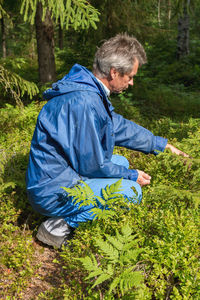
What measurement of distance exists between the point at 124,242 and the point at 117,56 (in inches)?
79.5

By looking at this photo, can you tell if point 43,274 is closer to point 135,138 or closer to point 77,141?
point 77,141

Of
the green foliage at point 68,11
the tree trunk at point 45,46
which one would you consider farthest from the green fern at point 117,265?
the tree trunk at point 45,46

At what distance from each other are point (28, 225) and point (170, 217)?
1860mm

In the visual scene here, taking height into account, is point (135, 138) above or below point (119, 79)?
below

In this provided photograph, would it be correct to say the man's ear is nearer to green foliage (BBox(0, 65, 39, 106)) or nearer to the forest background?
the forest background

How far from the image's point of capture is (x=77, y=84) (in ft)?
9.64

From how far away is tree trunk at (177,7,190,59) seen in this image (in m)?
13.7

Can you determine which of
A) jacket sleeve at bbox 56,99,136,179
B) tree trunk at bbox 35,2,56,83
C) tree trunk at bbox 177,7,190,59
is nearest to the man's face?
jacket sleeve at bbox 56,99,136,179

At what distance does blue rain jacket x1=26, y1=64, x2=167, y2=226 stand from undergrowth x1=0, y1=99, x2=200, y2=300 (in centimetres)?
28

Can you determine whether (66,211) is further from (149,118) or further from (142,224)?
(149,118)

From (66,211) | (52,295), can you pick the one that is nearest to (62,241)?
(66,211)

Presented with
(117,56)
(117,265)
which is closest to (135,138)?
(117,56)

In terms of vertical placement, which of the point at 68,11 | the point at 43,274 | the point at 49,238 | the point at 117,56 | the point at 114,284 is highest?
the point at 68,11

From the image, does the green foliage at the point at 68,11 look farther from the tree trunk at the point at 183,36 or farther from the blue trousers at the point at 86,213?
the tree trunk at the point at 183,36
